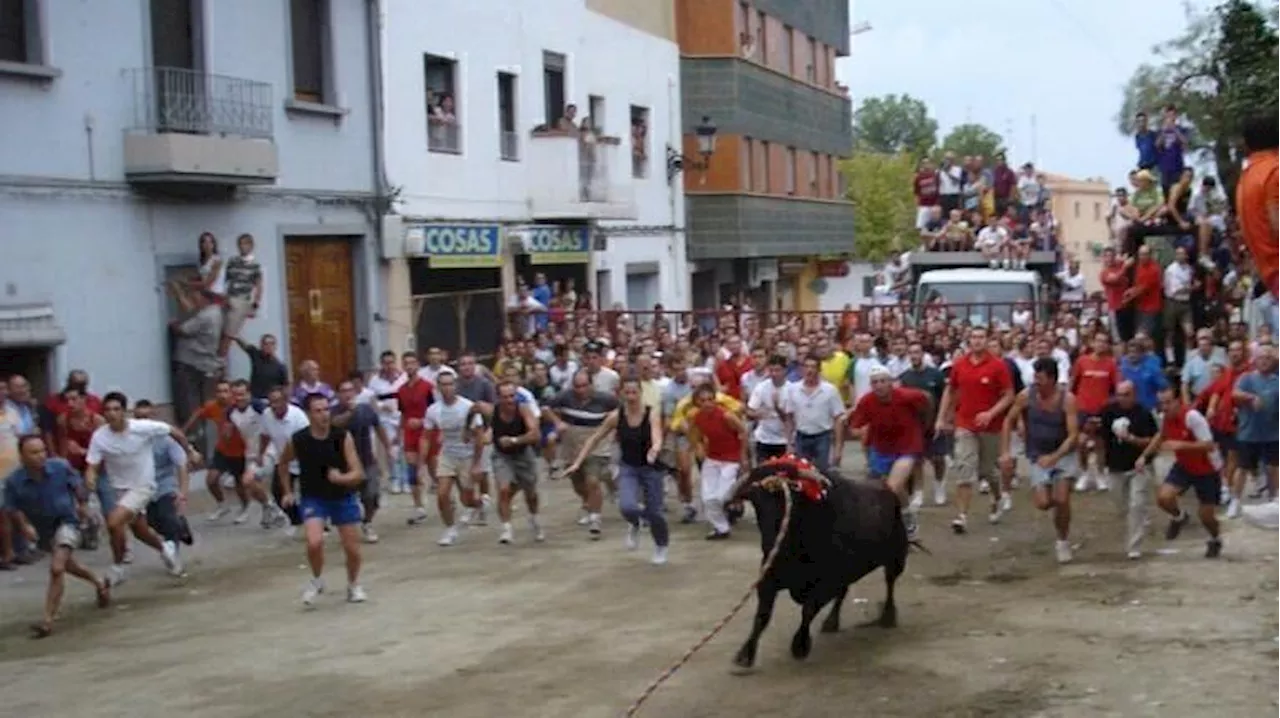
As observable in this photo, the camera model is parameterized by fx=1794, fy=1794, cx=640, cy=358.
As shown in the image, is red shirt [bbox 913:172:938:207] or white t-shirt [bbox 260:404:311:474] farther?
red shirt [bbox 913:172:938:207]

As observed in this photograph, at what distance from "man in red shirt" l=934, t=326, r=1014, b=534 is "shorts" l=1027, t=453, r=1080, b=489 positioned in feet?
4.26

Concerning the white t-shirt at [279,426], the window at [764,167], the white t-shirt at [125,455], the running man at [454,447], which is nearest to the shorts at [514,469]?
the running man at [454,447]

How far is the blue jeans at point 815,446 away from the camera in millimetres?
17406

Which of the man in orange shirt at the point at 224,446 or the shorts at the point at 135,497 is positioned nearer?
the shorts at the point at 135,497

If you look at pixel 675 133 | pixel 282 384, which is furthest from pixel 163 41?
pixel 675 133

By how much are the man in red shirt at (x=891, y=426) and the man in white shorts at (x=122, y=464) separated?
6111 millimetres

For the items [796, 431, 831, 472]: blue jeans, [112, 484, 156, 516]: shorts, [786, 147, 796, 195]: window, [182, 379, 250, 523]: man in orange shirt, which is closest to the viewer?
[112, 484, 156, 516]: shorts

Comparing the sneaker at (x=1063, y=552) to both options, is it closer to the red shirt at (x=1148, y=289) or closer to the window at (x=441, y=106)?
the red shirt at (x=1148, y=289)

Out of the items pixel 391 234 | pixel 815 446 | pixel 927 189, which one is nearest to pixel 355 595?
pixel 815 446

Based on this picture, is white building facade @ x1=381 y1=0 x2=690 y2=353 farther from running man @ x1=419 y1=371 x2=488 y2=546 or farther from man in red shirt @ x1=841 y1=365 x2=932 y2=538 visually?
man in red shirt @ x1=841 y1=365 x2=932 y2=538

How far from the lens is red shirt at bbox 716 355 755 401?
66.7 ft

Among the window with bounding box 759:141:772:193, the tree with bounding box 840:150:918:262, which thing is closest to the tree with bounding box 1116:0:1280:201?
the window with bounding box 759:141:772:193

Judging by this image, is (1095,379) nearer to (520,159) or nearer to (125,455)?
(125,455)

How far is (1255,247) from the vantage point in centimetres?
576
